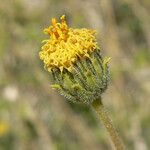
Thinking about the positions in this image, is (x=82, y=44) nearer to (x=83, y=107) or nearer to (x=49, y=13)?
(x=83, y=107)

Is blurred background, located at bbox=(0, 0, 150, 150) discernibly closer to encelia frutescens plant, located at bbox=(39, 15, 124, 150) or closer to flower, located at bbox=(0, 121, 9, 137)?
flower, located at bbox=(0, 121, 9, 137)

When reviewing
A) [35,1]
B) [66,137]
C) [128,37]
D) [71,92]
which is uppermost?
[35,1]

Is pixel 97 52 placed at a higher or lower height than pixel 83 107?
lower

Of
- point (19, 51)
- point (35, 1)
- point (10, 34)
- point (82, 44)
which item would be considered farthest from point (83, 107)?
point (82, 44)

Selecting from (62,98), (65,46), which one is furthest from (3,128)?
(65,46)

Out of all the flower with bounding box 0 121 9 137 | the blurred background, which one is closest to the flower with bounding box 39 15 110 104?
the blurred background

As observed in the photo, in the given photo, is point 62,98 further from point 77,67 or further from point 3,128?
point 77,67
